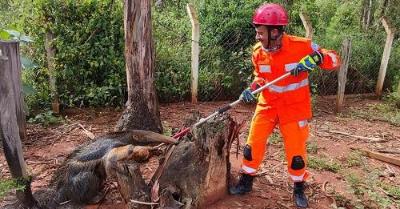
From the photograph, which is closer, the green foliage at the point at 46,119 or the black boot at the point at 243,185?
the black boot at the point at 243,185

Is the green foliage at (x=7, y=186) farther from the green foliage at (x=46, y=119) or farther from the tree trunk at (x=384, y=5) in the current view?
the tree trunk at (x=384, y=5)

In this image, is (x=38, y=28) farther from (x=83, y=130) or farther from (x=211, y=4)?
(x=211, y=4)

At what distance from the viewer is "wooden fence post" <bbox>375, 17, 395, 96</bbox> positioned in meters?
8.85

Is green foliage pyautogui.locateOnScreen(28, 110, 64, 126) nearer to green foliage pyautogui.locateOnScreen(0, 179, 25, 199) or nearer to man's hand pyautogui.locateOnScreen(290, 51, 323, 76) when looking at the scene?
green foliage pyautogui.locateOnScreen(0, 179, 25, 199)

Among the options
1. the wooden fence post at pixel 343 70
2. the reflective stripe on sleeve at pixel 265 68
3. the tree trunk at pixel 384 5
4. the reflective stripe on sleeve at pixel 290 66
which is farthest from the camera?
the tree trunk at pixel 384 5

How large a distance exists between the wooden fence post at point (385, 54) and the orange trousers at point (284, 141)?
19.3 feet

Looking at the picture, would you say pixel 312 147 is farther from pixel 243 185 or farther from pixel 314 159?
pixel 243 185

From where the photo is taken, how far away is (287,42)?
155 inches

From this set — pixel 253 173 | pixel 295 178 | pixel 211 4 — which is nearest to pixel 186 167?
pixel 253 173

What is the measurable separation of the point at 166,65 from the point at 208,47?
100 centimetres

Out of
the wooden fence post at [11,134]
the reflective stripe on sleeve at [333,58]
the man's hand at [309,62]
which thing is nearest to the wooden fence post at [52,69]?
the wooden fence post at [11,134]

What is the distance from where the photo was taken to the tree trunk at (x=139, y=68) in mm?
5008

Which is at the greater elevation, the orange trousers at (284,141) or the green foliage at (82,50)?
the green foliage at (82,50)

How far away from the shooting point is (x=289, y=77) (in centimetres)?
397
